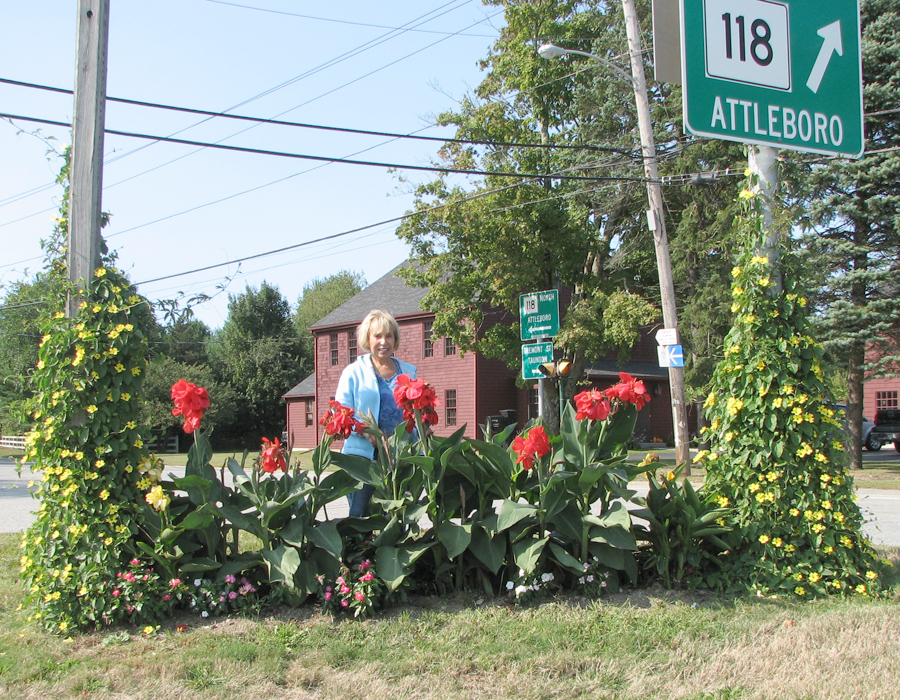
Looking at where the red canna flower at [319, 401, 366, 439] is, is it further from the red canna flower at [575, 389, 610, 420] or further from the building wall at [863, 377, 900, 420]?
the building wall at [863, 377, 900, 420]

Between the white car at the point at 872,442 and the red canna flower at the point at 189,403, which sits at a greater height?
the red canna flower at the point at 189,403

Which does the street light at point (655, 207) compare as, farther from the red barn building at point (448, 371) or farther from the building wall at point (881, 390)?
the building wall at point (881, 390)

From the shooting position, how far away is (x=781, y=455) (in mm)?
4773

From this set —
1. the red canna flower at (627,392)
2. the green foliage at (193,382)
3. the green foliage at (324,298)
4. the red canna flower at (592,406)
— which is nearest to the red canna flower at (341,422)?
the red canna flower at (592,406)

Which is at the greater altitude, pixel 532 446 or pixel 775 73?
pixel 775 73

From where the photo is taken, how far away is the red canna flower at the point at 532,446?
14.6ft

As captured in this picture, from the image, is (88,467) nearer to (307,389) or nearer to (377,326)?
(377,326)

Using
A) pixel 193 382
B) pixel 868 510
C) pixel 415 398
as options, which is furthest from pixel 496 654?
pixel 193 382

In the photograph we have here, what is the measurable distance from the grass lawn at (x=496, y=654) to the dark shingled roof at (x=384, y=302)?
2668cm

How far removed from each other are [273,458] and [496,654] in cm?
167

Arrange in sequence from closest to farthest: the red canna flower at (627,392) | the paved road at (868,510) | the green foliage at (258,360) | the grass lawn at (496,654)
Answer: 1. the grass lawn at (496,654)
2. the red canna flower at (627,392)
3. the paved road at (868,510)
4. the green foliage at (258,360)

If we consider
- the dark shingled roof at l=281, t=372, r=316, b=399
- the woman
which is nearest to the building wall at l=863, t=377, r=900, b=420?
the dark shingled roof at l=281, t=372, r=316, b=399

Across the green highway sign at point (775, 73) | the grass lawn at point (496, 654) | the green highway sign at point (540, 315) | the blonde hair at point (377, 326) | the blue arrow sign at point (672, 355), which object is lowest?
the grass lawn at point (496, 654)

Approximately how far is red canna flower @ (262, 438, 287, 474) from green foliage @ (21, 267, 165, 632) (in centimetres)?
77
